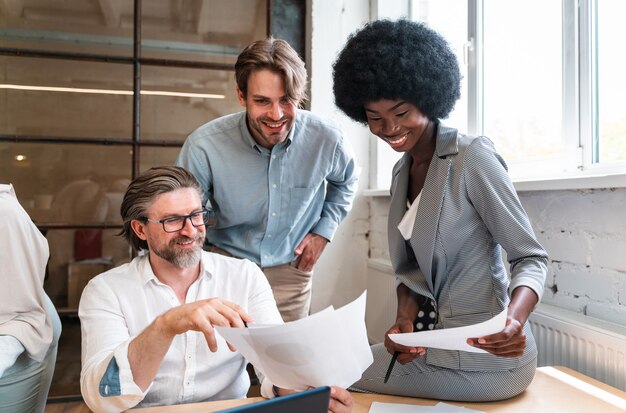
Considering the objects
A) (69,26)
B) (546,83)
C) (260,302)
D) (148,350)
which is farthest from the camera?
(69,26)

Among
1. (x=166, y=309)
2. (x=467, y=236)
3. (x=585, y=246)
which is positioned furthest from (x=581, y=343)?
(x=166, y=309)

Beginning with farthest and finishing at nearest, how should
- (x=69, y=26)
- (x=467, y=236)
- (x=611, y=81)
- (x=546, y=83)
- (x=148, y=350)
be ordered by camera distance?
(x=69, y=26)
(x=546, y=83)
(x=611, y=81)
(x=467, y=236)
(x=148, y=350)

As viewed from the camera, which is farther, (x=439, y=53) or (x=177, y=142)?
(x=177, y=142)

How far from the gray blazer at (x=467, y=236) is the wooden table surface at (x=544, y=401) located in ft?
0.28

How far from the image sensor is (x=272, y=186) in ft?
6.55

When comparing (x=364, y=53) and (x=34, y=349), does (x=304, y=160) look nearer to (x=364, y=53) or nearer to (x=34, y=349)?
(x=364, y=53)

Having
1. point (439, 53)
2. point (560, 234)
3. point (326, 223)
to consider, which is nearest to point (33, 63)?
point (326, 223)

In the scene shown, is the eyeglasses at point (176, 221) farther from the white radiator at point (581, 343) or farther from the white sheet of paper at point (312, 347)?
the white radiator at point (581, 343)

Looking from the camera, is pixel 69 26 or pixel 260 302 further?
pixel 69 26

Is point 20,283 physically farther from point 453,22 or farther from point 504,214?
point 453,22

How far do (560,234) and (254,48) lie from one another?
118cm

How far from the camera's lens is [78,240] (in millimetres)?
2662

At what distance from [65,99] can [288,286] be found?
4.93 feet

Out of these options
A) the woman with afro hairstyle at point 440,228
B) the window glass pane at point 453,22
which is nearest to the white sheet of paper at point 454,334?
the woman with afro hairstyle at point 440,228
